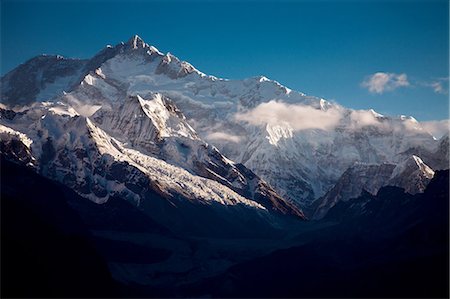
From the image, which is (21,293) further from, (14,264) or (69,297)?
(69,297)

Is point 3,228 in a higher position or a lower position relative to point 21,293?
higher

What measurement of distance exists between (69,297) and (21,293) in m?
21.6

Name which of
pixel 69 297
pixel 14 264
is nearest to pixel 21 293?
pixel 14 264

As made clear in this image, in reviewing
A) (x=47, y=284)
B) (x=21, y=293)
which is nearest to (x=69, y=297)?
(x=47, y=284)

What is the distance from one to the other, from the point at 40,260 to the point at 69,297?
11.3m

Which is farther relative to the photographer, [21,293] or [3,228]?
[3,228]

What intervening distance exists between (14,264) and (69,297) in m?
18.9

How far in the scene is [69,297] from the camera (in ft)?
653

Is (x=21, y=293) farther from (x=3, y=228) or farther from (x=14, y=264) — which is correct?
(x=3, y=228)

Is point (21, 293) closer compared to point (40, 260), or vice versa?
point (21, 293)

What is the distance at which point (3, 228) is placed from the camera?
199 m

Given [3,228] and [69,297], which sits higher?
[3,228]

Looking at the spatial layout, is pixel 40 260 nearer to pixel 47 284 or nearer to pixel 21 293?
pixel 47 284

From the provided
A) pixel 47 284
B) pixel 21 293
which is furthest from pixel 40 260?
pixel 21 293
